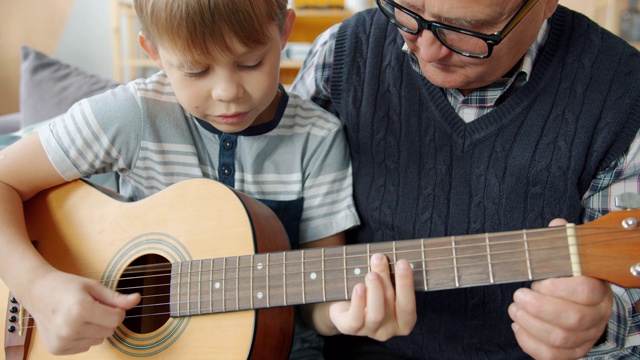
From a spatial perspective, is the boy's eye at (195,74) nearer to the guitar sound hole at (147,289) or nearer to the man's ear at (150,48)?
the man's ear at (150,48)

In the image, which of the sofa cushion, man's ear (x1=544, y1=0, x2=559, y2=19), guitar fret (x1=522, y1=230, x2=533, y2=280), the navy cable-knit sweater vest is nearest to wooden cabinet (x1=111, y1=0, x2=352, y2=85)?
the sofa cushion

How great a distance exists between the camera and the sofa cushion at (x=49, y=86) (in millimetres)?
1804

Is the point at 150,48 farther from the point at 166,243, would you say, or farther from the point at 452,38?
the point at 452,38

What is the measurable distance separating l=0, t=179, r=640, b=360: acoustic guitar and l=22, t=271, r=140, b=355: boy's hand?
0.04 m

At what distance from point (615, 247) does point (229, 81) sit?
0.61 m

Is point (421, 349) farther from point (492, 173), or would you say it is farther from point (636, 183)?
point (636, 183)

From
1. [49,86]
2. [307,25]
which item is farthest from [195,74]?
[307,25]

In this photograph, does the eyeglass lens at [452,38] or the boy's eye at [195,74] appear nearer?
the eyeglass lens at [452,38]

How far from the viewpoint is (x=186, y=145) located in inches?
44.9

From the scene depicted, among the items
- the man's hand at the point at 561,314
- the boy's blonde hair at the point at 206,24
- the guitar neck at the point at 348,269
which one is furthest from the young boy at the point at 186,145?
the man's hand at the point at 561,314

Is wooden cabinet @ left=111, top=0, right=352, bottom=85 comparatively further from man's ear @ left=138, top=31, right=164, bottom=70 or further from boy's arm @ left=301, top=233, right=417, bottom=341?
boy's arm @ left=301, top=233, right=417, bottom=341

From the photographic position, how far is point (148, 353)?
0.98 m

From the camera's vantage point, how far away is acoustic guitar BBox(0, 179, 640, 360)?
0.76 m

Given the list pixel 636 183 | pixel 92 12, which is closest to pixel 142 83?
pixel 636 183
